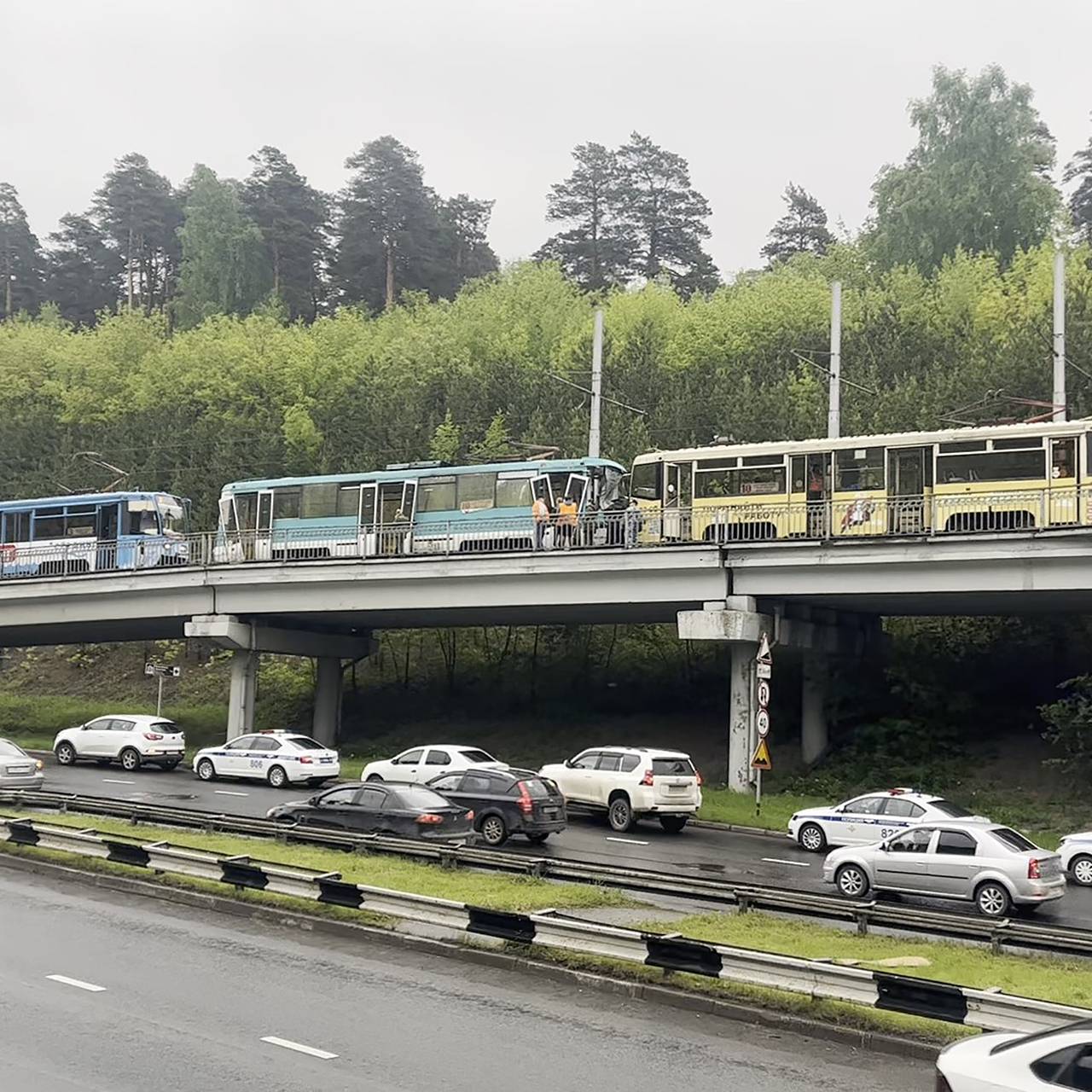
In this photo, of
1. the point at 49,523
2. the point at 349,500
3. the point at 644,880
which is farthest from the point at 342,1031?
Answer: the point at 49,523

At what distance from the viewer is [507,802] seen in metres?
23.8

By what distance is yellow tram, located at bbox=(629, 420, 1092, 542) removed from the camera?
31.5 meters

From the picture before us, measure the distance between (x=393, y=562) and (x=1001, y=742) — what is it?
17.4 m

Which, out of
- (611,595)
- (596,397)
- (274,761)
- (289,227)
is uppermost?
(289,227)

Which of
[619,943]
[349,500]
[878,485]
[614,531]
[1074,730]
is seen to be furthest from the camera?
[349,500]

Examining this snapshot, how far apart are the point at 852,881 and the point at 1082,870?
226 inches

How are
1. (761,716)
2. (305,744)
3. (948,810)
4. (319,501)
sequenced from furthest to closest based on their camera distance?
(319,501)
(305,744)
(761,716)
(948,810)

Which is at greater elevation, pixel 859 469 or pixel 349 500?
pixel 859 469

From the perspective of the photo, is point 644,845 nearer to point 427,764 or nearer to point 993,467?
point 427,764

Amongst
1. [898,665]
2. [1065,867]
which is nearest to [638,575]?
[898,665]

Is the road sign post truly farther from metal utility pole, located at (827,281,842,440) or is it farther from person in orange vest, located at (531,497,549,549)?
person in orange vest, located at (531,497,549,549)

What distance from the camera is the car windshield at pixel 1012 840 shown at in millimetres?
19516

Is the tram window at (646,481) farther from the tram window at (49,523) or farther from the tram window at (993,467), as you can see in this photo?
the tram window at (49,523)

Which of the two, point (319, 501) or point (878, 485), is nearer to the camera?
point (878, 485)
